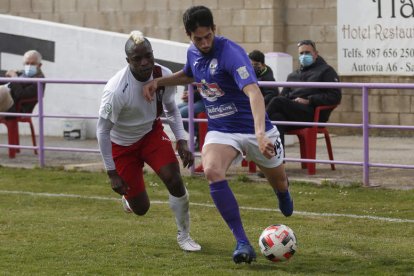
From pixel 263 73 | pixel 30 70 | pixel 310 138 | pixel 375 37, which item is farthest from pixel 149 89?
pixel 375 37

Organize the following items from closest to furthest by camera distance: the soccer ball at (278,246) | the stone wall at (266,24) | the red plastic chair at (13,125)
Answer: the soccer ball at (278,246) → the red plastic chair at (13,125) → the stone wall at (266,24)

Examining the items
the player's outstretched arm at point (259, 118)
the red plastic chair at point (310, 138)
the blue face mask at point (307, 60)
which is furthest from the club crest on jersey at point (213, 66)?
the blue face mask at point (307, 60)

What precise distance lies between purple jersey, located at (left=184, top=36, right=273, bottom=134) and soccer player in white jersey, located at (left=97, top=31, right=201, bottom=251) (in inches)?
19.2

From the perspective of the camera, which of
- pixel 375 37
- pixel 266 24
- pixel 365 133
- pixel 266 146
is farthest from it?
pixel 266 24

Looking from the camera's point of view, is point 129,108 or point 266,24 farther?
point 266,24

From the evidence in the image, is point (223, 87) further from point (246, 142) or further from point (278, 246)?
point (278, 246)

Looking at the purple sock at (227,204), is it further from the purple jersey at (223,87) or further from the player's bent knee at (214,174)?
the purple jersey at (223,87)

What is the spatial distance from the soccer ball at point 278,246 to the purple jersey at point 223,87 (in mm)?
806

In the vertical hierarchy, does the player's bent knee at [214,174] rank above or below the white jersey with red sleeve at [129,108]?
below

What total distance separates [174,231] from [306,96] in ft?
14.0

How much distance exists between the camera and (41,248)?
9383 mm

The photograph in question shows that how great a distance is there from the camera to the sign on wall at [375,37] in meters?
17.2

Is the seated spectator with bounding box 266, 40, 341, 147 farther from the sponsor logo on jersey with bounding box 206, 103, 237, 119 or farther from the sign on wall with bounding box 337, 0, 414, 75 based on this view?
the sponsor logo on jersey with bounding box 206, 103, 237, 119

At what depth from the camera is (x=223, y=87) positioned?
868 centimetres
